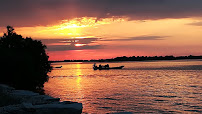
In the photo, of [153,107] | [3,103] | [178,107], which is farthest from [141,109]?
[3,103]

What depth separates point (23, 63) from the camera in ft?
173

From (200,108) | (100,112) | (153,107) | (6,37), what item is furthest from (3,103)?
(6,37)

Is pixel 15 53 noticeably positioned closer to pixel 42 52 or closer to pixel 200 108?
pixel 42 52

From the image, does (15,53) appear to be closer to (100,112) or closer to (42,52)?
(42,52)

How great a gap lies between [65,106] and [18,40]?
1726 inches

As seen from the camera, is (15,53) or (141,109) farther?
(15,53)

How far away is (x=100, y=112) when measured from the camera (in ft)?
105

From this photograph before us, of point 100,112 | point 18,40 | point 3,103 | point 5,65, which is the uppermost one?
point 18,40

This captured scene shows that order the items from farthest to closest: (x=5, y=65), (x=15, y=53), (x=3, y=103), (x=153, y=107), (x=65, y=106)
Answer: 1. (x=15, y=53)
2. (x=5, y=65)
3. (x=153, y=107)
4. (x=3, y=103)
5. (x=65, y=106)

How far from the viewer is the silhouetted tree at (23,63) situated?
51.7 m

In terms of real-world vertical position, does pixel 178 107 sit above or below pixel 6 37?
below

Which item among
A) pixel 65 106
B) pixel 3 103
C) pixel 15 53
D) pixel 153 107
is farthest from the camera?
pixel 15 53

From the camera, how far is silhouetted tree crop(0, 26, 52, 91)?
51719 millimetres

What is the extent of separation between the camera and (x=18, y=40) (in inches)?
2461
